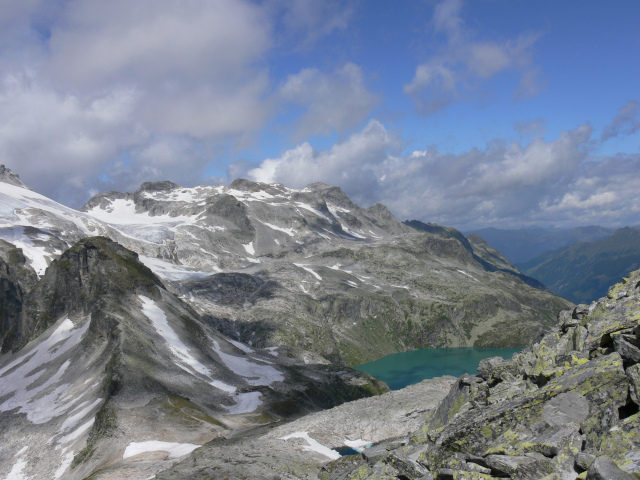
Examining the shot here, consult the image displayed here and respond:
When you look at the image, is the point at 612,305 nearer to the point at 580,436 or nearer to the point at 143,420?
the point at 580,436

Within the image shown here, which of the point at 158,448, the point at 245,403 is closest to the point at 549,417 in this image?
the point at 158,448

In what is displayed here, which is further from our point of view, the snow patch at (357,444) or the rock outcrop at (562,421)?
the snow patch at (357,444)

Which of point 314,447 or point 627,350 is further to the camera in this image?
point 314,447

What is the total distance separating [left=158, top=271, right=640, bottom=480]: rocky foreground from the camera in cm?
1320

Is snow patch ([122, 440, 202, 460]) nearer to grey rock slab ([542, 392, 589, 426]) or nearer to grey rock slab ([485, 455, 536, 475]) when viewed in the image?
grey rock slab ([485, 455, 536, 475])

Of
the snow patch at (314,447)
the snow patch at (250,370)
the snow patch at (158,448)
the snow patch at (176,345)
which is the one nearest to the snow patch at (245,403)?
the snow patch at (176,345)

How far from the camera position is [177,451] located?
47781mm

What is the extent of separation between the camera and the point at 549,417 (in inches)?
631

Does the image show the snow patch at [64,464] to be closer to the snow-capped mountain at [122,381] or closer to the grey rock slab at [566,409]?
the snow-capped mountain at [122,381]

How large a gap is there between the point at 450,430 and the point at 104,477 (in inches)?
1411

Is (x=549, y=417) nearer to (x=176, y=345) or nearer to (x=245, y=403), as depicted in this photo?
(x=245, y=403)

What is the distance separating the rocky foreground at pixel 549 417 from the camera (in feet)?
43.3

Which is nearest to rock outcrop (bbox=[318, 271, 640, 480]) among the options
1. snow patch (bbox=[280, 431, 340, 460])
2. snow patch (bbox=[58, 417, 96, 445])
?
snow patch (bbox=[280, 431, 340, 460])

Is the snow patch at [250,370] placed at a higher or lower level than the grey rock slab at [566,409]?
lower
